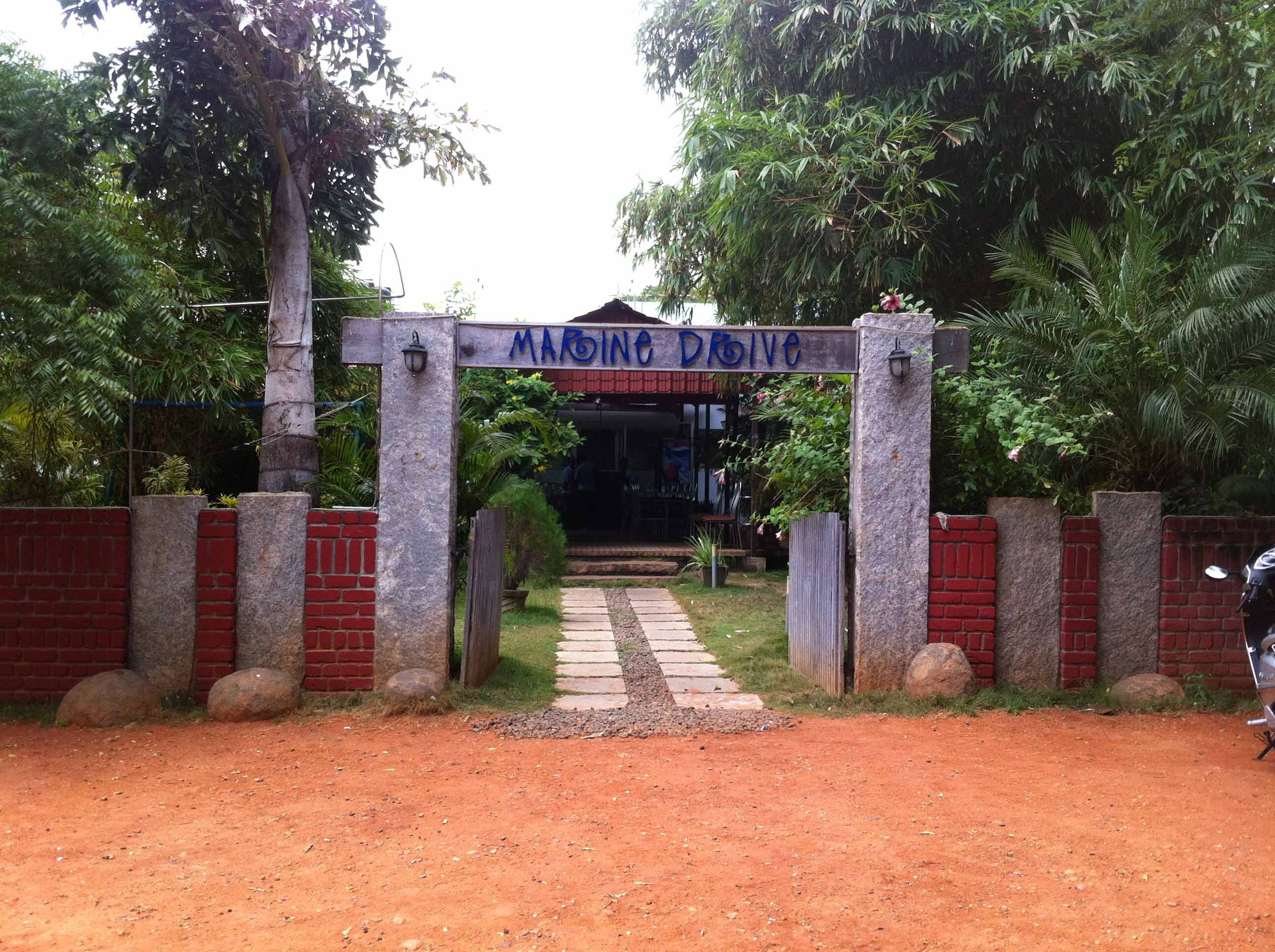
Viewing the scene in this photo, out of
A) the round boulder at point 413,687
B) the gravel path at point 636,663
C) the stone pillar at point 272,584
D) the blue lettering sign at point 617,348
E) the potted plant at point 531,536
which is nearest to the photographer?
the round boulder at point 413,687

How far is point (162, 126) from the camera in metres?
7.30

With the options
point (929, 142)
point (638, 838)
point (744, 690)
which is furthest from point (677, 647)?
point (929, 142)

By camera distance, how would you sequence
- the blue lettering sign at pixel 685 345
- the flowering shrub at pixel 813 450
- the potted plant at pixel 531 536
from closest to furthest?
the blue lettering sign at pixel 685 345 < the flowering shrub at pixel 813 450 < the potted plant at pixel 531 536

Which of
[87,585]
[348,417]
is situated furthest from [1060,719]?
[348,417]

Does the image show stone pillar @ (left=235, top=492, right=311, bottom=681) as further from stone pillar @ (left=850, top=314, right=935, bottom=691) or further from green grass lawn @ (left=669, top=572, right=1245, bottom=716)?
stone pillar @ (left=850, top=314, right=935, bottom=691)

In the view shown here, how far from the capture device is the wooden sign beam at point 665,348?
6.55 metres

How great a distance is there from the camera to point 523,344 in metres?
6.56

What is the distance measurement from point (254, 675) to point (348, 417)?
4.58 metres

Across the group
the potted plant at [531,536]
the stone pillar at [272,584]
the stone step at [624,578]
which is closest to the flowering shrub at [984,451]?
the stone pillar at [272,584]

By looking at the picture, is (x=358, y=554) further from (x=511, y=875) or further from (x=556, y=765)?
(x=511, y=875)

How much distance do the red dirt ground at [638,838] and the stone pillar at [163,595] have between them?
1.83 ft

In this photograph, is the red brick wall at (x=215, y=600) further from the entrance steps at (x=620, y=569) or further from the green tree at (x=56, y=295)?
the entrance steps at (x=620, y=569)

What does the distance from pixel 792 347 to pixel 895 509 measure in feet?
4.14

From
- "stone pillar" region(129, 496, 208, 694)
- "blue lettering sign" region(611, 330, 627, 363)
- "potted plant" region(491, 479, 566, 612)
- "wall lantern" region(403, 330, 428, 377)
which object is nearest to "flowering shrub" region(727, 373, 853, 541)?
"blue lettering sign" region(611, 330, 627, 363)
